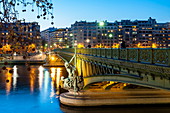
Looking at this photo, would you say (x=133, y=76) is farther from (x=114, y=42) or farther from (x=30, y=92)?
(x=114, y=42)

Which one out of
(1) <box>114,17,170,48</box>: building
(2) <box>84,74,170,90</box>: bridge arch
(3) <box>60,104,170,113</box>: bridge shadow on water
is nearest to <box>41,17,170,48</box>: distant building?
(1) <box>114,17,170,48</box>: building

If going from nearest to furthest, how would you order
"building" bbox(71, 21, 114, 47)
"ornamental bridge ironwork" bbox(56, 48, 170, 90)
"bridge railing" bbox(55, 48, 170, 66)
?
1. "bridge railing" bbox(55, 48, 170, 66)
2. "ornamental bridge ironwork" bbox(56, 48, 170, 90)
3. "building" bbox(71, 21, 114, 47)

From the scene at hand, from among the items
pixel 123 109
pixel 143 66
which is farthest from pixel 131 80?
pixel 123 109

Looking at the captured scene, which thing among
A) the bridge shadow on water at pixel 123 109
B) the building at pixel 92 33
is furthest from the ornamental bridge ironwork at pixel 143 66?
the building at pixel 92 33

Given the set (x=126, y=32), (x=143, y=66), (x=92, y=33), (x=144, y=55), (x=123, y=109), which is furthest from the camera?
(x=126, y=32)

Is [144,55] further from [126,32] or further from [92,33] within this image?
[126,32]

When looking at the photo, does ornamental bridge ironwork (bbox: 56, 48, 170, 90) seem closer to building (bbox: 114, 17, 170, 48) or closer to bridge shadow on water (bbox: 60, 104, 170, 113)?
bridge shadow on water (bbox: 60, 104, 170, 113)

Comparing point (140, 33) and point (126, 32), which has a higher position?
point (126, 32)

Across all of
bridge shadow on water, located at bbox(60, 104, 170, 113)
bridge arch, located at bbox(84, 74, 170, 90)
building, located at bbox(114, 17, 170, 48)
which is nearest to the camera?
bridge arch, located at bbox(84, 74, 170, 90)

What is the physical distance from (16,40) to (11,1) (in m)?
0.84

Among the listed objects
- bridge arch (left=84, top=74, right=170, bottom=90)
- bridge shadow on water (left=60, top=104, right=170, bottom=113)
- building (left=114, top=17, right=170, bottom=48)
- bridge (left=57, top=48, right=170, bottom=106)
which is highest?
building (left=114, top=17, right=170, bottom=48)

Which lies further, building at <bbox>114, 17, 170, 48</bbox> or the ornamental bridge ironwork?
building at <bbox>114, 17, 170, 48</bbox>

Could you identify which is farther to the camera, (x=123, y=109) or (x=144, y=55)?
(x=123, y=109)

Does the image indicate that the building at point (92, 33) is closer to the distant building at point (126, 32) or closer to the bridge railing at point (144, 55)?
the distant building at point (126, 32)
